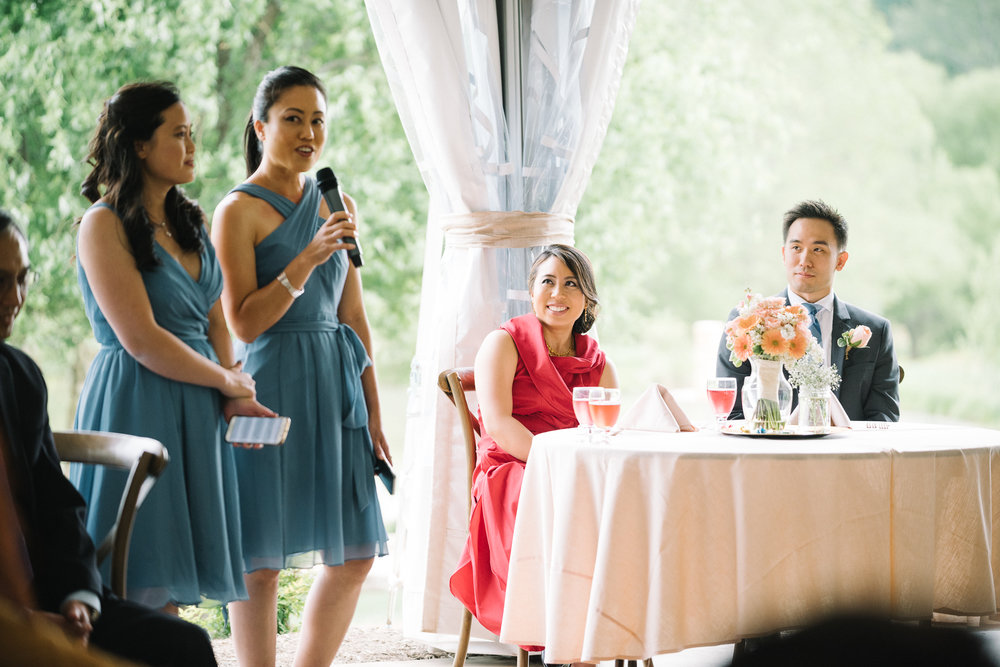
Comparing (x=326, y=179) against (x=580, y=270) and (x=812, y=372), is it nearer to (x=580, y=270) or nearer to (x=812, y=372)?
(x=580, y=270)

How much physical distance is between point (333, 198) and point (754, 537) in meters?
1.25

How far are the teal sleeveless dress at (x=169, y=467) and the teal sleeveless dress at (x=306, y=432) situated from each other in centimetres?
16

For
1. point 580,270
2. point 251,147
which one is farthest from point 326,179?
point 580,270

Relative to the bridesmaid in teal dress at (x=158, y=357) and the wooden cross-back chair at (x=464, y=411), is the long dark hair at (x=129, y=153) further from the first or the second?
the wooden cross-back chair at (x=464, y=411)

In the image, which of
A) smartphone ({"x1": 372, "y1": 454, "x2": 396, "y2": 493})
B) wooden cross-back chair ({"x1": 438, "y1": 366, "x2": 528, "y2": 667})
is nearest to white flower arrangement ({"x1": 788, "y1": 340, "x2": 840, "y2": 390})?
wooden cross-back chair ({"x1": 438, "y1": 366, "x2": 528, "y2": 667})

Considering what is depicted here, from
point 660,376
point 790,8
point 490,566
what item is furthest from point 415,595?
point 790,8

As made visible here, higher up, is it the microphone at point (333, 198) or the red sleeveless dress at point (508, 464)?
the microphone at point (333, 198)

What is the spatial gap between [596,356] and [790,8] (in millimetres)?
7596

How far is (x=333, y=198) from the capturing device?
2.47m

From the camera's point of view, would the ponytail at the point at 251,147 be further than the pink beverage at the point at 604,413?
Yes

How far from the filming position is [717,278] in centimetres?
1023

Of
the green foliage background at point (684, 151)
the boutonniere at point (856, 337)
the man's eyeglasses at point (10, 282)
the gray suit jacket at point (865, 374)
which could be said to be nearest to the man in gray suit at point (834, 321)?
the gray suit jacket at point (865, 374)

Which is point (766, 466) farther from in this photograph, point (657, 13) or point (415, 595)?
point (657, 13)

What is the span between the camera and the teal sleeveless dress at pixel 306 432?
2412 millimetres
